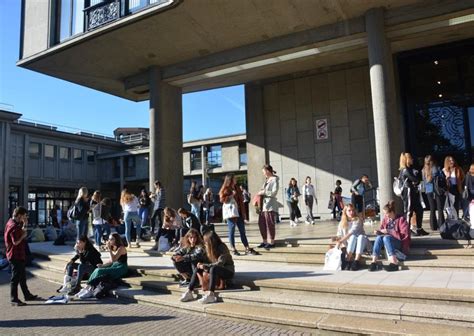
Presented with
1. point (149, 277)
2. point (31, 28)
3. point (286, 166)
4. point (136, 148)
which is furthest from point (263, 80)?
point (136, 148)

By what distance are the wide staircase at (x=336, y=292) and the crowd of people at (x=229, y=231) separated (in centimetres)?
31

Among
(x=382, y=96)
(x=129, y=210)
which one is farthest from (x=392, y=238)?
(x=129, y=210)

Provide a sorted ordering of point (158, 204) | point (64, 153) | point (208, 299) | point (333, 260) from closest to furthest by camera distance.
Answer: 1. point (208, 299)
2. point (333, 260)
3. point (158, 204)
4. point (64, 153)

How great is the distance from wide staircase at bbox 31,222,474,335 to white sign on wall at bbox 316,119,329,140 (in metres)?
9.15

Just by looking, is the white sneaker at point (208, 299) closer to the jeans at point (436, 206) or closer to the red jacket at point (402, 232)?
the red jacket at point (402, 232)

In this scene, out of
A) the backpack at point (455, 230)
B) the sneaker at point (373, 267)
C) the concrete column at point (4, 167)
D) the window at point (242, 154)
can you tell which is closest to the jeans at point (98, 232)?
the sneaker at point (373, 267)

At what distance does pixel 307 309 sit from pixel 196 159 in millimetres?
33082

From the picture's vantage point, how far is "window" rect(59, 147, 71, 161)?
131ft

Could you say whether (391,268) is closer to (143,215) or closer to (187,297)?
(187,297)

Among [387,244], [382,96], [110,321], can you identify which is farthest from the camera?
[382,96]

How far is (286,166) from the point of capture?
61.3 feet

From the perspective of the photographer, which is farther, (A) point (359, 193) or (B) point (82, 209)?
(A) point (359, 193)

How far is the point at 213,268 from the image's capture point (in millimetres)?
6969

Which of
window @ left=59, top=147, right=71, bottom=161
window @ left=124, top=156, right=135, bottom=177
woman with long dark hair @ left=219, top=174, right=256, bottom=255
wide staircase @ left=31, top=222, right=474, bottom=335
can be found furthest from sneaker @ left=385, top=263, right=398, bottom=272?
window @ left=59, top=147, right=71, bottom=161
